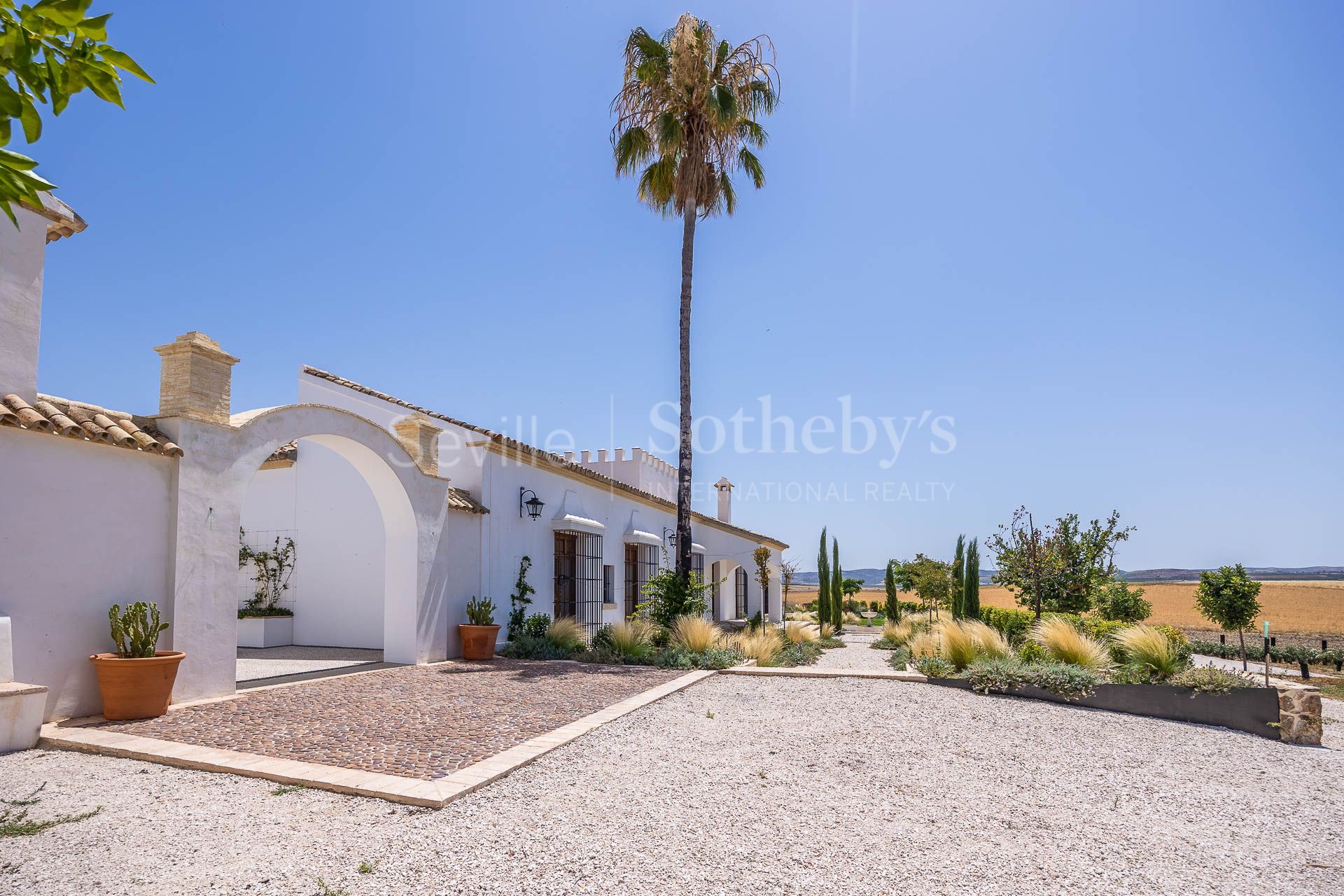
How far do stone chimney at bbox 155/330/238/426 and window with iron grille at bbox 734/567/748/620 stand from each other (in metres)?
21.2

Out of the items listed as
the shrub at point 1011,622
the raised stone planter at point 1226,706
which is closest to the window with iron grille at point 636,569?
the shrub at point 1011,622

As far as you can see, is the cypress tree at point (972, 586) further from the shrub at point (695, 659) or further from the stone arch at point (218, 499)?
the stone arch at point (218, 499)

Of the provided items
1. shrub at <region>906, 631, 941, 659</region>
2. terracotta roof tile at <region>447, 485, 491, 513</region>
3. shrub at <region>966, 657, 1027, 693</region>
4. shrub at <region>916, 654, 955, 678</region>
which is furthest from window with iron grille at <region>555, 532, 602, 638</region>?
shrub at <region>966, 657, 1027, 693</region>

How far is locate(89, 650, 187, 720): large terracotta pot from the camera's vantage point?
6.32 meters

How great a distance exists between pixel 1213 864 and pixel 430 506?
31.0 feet

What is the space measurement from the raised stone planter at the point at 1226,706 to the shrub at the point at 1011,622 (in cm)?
499

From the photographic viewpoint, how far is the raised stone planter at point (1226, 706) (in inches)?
299

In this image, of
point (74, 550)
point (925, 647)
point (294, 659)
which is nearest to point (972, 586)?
point (925, 647)

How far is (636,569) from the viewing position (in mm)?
18000

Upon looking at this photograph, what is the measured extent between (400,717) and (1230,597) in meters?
17.5

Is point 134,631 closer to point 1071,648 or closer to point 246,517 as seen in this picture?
point 246,517

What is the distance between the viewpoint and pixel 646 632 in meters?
12.3

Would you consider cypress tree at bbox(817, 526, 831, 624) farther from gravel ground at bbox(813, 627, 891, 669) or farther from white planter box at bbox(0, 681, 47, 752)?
white planter box at bbox(0, 681, 47, 752)

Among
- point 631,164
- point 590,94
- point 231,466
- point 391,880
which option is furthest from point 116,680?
point 590,94
